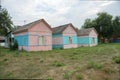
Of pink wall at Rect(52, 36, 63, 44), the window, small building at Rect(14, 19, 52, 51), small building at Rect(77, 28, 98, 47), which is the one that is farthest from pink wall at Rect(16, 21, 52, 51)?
small building at Rect(77, 28, 98, 47)

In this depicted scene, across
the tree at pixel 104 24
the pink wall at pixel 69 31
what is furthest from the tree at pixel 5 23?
the tree at pixel 104 24

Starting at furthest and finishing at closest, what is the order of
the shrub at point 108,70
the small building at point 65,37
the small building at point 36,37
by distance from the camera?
1. the small building at point 65,37
2. the small building at point 36,37
3. the shrub at point 108,70

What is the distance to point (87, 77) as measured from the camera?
669 centimetres

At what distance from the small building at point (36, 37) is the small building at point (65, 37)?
308 centimetres

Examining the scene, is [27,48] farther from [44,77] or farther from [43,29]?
[44,77]

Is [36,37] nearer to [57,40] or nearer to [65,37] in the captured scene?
[57,40]

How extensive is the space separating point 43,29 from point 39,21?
1.17 m

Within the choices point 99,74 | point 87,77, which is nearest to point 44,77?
point 87,77

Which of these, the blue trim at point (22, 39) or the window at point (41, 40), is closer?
the blue trim at point (22, 39)

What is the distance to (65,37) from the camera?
23406 mm

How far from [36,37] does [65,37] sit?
18.1 ft

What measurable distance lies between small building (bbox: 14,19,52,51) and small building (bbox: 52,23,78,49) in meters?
3.08

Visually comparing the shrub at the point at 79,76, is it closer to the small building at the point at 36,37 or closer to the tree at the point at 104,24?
the small building at the point at 36,37

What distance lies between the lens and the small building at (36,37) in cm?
1888
